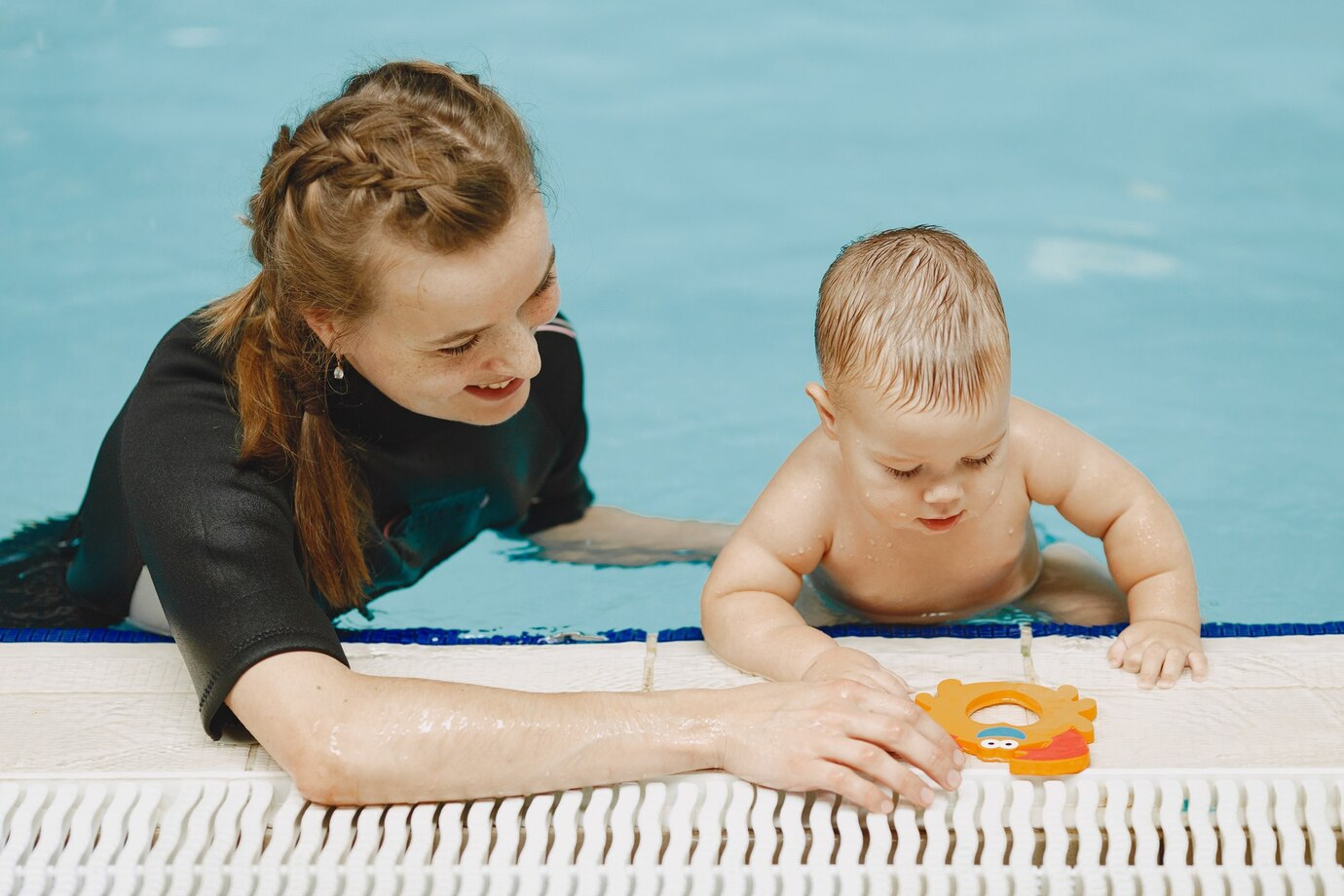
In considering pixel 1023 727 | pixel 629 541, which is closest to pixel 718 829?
pixel 1023 727

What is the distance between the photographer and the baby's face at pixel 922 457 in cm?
223

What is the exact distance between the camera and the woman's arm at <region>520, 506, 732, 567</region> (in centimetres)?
369

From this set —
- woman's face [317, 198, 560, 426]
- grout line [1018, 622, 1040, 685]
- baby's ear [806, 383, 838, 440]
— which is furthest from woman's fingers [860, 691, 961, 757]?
woman's face [317, 198, 560, 426]

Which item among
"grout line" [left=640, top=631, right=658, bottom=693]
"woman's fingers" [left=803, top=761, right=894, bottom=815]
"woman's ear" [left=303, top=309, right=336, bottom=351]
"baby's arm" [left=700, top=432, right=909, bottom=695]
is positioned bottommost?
"woman's fingers" [left=803, top=761, right=894, bottom=815]

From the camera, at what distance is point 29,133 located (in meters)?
6.10

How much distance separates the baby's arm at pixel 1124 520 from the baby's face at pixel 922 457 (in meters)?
0.26

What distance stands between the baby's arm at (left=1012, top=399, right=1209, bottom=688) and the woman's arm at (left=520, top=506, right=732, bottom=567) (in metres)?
1.19

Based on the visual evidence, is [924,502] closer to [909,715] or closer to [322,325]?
[909,715]

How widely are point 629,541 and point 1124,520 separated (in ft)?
4.92

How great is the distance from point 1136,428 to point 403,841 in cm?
337

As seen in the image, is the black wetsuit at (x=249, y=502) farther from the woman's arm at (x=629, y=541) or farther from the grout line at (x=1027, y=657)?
the grout line at (x=1027, y=657)

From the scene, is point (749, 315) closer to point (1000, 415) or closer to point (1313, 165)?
point (1313, 165)

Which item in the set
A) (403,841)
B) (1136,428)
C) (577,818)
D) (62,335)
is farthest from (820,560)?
(62,335)

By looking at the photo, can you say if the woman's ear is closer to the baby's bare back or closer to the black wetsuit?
the black wetsuit
